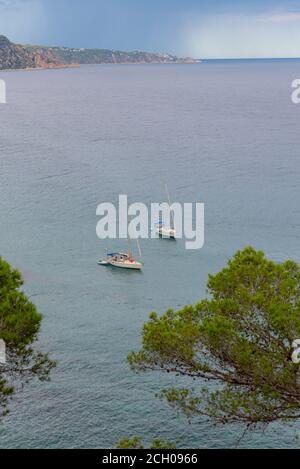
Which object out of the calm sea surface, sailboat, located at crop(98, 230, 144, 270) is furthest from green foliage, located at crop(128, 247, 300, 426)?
sailboat, located at crop(98, 230, 144, 270)

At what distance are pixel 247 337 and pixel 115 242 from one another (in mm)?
57096

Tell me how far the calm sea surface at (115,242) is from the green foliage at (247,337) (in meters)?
14.9

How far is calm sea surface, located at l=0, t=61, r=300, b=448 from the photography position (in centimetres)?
4416

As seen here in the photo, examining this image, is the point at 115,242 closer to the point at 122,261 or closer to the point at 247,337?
the point at 122,261

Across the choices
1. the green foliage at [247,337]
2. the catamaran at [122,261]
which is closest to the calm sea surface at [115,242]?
the catamaran at [122,261]

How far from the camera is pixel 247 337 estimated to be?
25391 millimetres

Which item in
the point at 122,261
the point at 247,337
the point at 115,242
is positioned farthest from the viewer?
the point at 115,242

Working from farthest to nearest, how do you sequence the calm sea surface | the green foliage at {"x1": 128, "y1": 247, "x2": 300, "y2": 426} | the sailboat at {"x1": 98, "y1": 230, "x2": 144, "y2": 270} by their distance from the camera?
the sailboat at {"x1": 98, "y1": 230, "x2": 144, "y2": 270} → the calm sea surface → the green foliage at {"x1": 128, "y1": 247, "x2": 300, "y2": 426}

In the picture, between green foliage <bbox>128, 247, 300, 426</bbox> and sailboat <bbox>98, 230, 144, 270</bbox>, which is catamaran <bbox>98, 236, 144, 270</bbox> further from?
green foliage <bbox>128, 247, 300, 426</bbox>

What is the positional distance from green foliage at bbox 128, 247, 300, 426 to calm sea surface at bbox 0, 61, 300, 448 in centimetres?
1493

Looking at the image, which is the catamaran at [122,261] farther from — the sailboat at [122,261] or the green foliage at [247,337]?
the green foliage at [247,337]

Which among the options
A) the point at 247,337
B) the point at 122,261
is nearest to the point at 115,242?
the point at 122,261

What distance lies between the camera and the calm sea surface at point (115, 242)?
44.2 m

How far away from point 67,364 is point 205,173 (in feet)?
220
